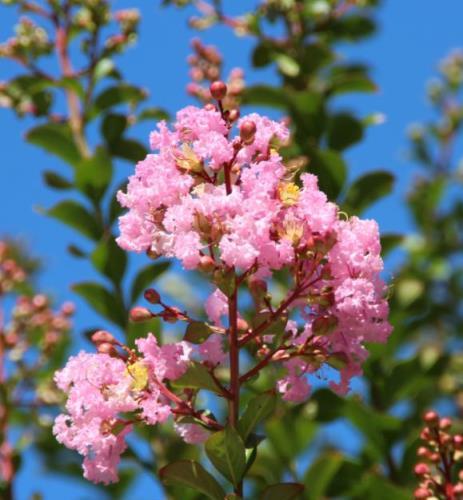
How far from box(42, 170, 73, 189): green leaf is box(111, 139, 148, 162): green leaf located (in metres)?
0.15

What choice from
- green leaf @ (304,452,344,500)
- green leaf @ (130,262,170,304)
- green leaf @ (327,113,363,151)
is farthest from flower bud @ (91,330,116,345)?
green leaf @ (327,113,363,151)

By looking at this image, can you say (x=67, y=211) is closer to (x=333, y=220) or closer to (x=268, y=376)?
(x=268, y=376)

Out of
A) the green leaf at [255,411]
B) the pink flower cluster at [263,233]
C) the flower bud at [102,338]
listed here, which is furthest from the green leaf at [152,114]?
the green leaf at [255,411]

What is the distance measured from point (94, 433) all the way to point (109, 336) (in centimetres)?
13

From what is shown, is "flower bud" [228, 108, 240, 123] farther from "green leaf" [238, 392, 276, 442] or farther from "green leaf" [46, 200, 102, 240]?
"green leaf" [46, 200, 102, 240]

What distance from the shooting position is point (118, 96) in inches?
96.7

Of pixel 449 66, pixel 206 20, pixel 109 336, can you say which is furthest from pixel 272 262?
pixel 449 66

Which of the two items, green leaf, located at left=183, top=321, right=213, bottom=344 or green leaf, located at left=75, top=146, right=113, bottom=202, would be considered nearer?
green leaf, located at left=183, top=321, right=213, bottom=344

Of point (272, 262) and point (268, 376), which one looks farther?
point (268, 376)

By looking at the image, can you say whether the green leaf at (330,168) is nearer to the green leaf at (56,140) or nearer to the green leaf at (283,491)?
the green leaf at (56,140)

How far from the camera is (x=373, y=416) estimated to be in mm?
1992

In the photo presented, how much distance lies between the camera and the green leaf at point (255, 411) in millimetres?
1214

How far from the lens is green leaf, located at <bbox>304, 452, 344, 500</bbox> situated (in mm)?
1824

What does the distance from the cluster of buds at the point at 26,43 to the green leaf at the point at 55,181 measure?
0.41 meters
